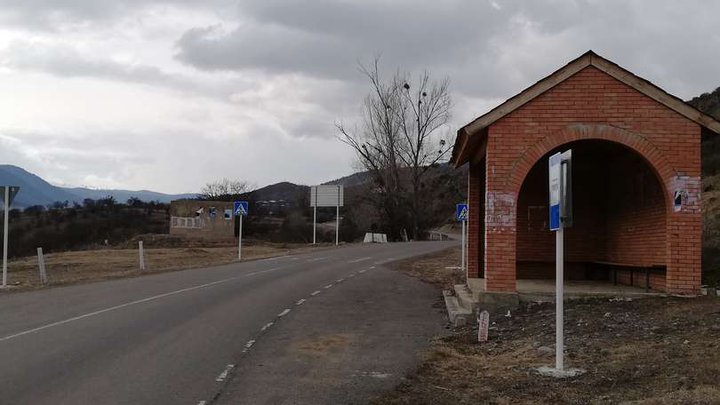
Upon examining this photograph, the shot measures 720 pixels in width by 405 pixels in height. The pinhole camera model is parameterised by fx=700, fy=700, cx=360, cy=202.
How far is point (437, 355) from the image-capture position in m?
9.59

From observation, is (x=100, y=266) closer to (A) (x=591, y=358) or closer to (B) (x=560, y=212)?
(A) (x=591, y=358)

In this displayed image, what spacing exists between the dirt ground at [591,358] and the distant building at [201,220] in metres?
43.4

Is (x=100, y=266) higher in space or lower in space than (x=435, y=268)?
lower

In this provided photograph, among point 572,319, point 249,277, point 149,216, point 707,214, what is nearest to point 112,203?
point 149,216

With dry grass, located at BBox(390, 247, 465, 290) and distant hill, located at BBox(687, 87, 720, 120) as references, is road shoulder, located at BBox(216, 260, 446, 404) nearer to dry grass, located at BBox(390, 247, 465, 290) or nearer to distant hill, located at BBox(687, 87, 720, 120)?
dry grass, located at BBox(390, 247, 465, 290)

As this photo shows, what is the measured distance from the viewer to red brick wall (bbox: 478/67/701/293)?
12.5 m

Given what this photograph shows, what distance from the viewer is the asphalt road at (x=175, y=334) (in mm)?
7539

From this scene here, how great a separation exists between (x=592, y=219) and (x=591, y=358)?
8185mm

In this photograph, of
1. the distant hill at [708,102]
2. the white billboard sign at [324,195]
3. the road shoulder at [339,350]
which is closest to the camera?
the road shoulder at [339,350]

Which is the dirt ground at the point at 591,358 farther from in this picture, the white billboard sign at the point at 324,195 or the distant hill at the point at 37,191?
the distant hill at the point at 37,191

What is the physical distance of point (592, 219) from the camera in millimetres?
16125

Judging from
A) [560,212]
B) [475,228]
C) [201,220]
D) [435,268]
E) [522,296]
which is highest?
[201,220]

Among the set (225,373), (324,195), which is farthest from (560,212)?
(324,195)

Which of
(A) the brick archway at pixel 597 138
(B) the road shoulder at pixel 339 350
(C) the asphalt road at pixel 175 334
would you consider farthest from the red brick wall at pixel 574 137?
(C) the asphalt road at pixel 175 334
